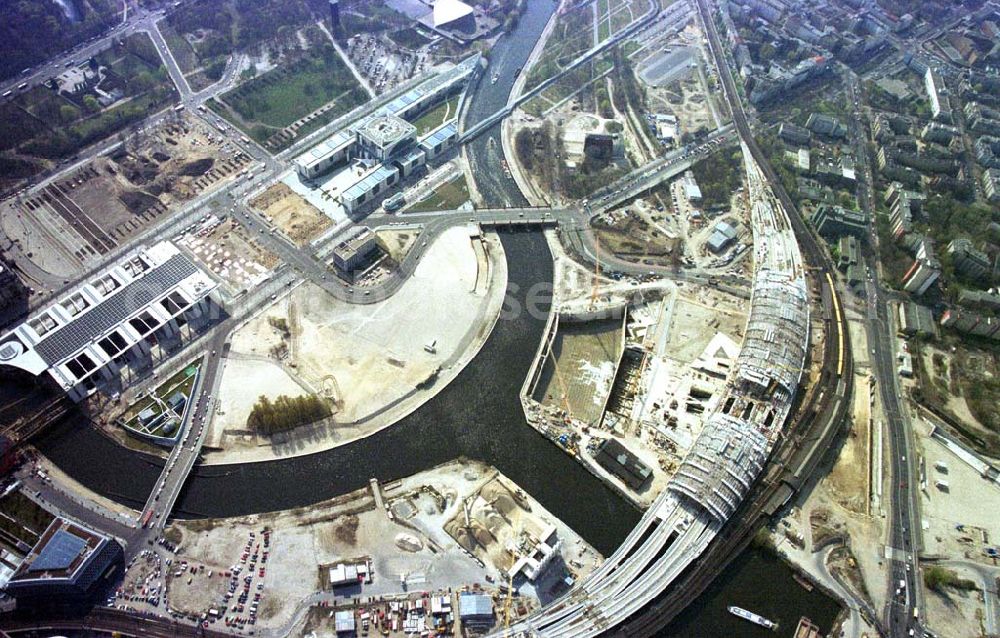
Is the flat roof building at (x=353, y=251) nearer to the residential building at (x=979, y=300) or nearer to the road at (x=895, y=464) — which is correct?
the road at (x=895, y=464)

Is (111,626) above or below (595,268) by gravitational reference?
above

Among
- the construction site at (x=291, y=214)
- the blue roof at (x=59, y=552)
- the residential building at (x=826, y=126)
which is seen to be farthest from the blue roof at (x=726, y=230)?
the blue roof at (x=59, y=552)

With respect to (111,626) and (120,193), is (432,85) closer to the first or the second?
(120,193)

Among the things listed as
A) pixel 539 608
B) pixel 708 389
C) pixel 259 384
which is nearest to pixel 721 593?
pixel 539 608

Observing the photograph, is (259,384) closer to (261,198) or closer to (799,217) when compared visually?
(261,198)

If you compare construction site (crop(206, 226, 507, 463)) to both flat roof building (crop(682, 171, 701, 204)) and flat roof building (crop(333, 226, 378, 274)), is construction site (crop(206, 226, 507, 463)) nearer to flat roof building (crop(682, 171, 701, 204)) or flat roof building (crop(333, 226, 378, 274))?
flat roof building (crop(333, 226, 378, 274))

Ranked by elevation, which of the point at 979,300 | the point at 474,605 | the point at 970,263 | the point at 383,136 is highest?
the point at 383,136

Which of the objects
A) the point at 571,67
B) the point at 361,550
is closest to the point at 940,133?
the point at 571,67
